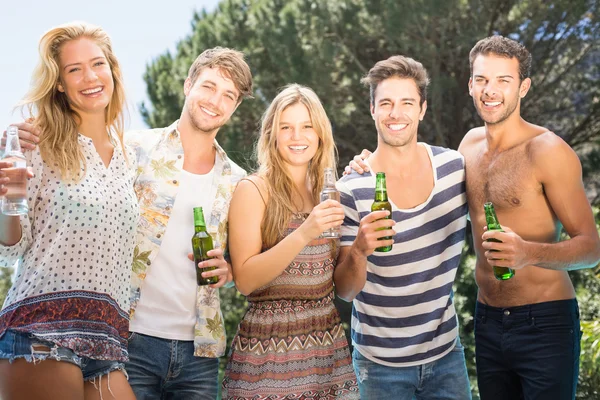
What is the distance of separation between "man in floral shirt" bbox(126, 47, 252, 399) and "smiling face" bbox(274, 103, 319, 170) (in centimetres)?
34

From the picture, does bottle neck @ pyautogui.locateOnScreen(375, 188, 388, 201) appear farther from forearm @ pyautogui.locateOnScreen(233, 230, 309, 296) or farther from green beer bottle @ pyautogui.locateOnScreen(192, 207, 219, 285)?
green beer bottle @ pyautogui.locateOnScreen(192, 207, 219, 285)

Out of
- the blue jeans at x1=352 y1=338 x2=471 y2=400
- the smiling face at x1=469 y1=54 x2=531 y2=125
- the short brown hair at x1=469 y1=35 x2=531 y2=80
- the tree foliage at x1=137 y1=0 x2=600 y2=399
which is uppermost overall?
the tree foliage at x1=137 y1=0 x2=600 y2=399

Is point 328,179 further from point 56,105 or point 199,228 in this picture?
point 56,105

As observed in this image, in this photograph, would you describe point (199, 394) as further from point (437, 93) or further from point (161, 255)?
point (437, 93)

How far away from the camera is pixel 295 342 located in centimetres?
326

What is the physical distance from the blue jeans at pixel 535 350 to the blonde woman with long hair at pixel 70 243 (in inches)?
72.5

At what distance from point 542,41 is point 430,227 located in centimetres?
1106

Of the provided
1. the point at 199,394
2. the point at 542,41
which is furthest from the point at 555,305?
the point at 542,41

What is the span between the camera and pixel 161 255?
11.4 feet

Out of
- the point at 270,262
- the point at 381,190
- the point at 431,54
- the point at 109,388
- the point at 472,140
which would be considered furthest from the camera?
the point at 431,54

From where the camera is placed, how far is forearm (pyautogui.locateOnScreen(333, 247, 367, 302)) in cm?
339

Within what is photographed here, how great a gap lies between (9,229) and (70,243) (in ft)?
0.73

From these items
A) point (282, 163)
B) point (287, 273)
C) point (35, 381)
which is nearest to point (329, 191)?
point (282, 163)

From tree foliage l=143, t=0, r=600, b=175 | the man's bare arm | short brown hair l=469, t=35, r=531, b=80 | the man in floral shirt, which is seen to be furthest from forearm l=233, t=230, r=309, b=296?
tree foliage l=143, t=0, r=600, b=175
